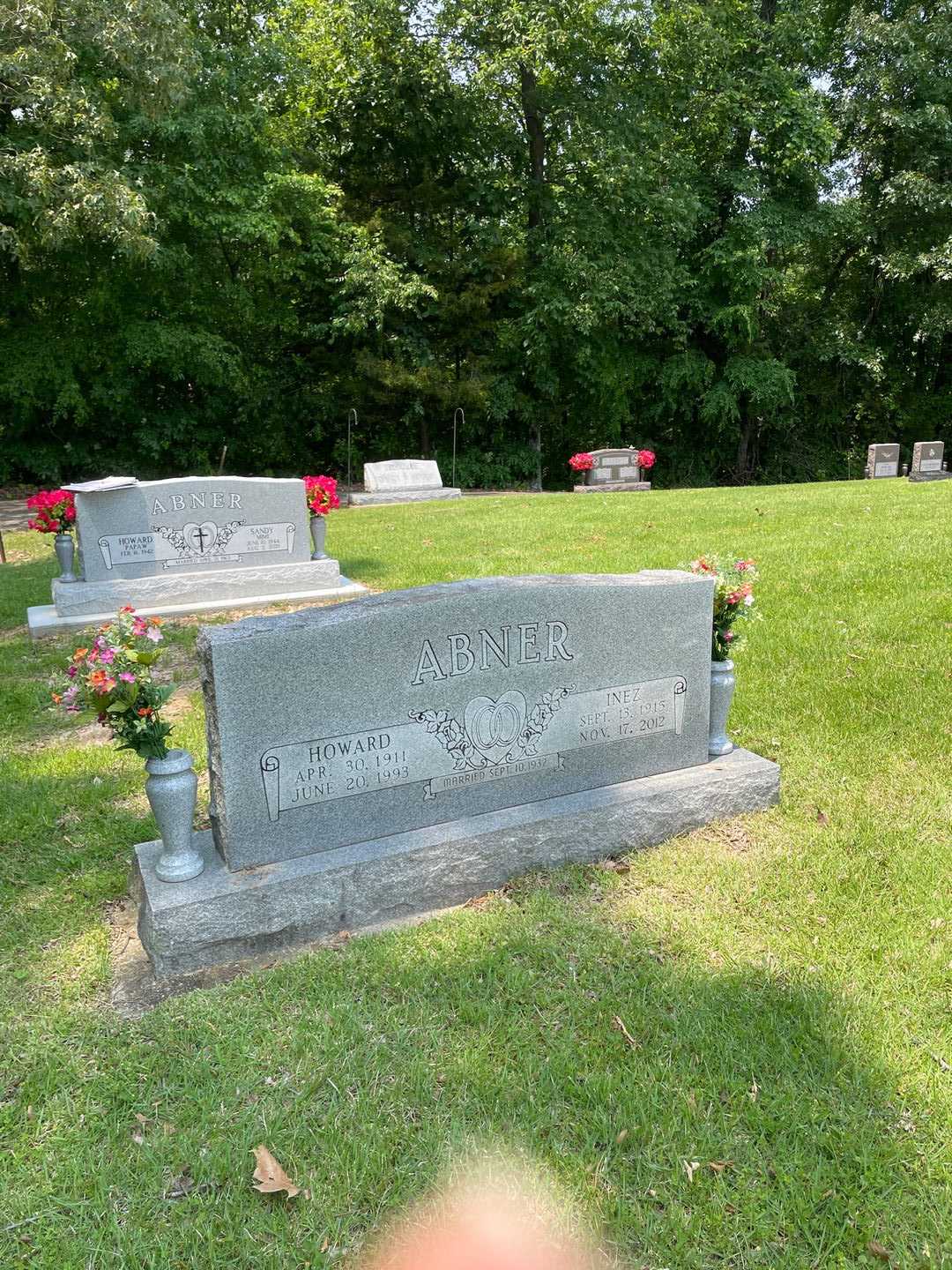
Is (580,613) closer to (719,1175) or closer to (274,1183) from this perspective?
(719,1175)

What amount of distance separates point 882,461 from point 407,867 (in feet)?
64.8

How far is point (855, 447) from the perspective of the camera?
26641 millimetres

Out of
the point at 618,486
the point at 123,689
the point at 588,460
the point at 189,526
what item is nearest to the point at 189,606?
the point at 189,526

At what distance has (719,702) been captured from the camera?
4.09 meters

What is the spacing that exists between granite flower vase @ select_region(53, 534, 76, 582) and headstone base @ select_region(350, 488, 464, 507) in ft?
29.7

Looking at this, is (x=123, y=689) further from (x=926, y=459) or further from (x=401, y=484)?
(x=926, y=459)

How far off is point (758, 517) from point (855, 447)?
58.2 feet

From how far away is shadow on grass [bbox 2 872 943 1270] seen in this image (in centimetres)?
211

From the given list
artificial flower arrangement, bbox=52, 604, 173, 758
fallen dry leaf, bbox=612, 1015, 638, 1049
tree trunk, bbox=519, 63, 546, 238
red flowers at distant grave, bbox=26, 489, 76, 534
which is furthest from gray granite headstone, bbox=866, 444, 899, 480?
artificial flower arrangement, bbox=52, 604, 173, 758

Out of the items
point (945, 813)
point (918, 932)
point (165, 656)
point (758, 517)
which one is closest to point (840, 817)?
point (945, 813)

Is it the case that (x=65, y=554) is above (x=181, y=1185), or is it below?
above

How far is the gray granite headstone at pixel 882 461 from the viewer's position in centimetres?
1959

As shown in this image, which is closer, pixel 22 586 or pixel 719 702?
pixel 719 702

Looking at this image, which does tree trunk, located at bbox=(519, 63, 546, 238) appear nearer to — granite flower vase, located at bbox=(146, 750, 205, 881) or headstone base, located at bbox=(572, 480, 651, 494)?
headstone base, located at bbox=(572, 480, 651, 494)
